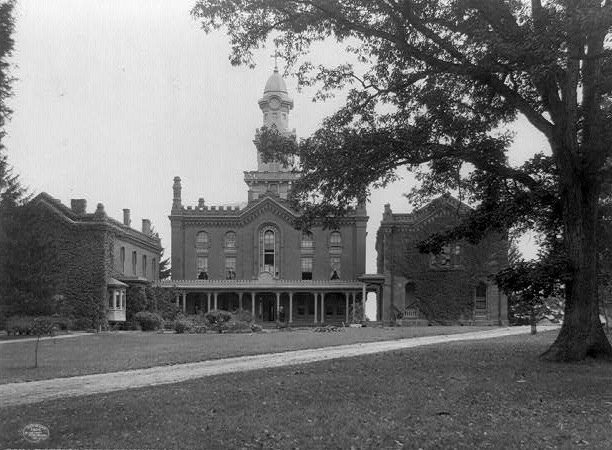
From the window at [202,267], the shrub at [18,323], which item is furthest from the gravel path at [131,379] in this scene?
the window at [202,267]

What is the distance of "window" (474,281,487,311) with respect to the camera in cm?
5222

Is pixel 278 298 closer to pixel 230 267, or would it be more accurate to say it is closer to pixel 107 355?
pixel 230 267

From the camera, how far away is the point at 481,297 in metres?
52.5

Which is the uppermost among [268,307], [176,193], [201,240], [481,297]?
[176,193]

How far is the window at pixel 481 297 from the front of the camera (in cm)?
5222

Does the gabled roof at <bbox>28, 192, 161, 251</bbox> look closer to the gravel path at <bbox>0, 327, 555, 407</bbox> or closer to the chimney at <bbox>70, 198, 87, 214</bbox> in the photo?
the chimney at <bbox>70, 198, 87, 214</bbox>

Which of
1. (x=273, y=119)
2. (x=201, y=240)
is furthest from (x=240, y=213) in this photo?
(x=273, y=119)

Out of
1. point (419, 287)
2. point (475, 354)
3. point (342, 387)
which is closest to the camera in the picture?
point (342, 387)

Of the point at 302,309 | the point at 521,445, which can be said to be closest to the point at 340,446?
the point at 521,445

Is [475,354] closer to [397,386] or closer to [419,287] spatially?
[397,386]

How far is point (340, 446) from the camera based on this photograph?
804cm

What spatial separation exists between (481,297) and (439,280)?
354 cm

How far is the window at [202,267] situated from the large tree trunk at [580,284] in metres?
45.2

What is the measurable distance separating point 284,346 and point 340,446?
51.6 feet
